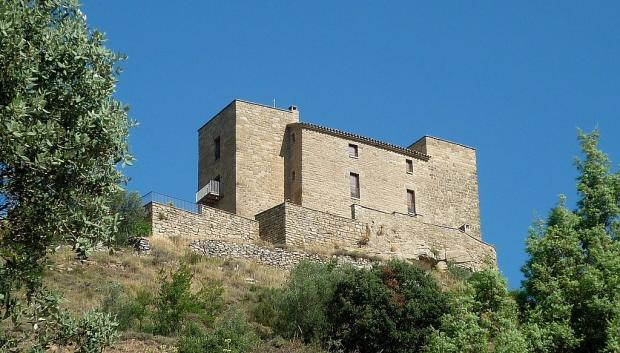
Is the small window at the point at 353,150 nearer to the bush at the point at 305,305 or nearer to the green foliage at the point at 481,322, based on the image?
the bush at the point at 305,305

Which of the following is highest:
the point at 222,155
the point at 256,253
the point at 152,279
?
the point at 222,155

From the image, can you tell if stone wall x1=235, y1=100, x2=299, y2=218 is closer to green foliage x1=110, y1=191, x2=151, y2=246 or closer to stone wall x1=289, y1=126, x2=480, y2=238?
stone wall x1=289, y1=126, x2=480, y2=238

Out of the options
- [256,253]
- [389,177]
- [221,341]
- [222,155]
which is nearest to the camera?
[221,341]

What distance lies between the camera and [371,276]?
28.9m

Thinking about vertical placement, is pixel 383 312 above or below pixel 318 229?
below

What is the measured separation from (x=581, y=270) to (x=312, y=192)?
20.4 m

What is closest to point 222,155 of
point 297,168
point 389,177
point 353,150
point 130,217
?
point 297,168

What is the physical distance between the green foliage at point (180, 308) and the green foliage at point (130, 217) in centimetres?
927

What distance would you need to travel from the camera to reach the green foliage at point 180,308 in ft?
90.6

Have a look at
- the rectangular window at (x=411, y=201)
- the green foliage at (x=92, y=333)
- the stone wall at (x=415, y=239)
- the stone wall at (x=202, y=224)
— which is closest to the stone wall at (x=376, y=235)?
the stone wall at (x=415, y=239)

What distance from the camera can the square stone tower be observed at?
4469 centimetres

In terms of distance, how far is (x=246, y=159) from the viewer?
45.0m

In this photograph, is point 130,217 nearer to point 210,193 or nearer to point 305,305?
point 210,193

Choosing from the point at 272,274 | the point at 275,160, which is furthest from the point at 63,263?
the point at 275,160
